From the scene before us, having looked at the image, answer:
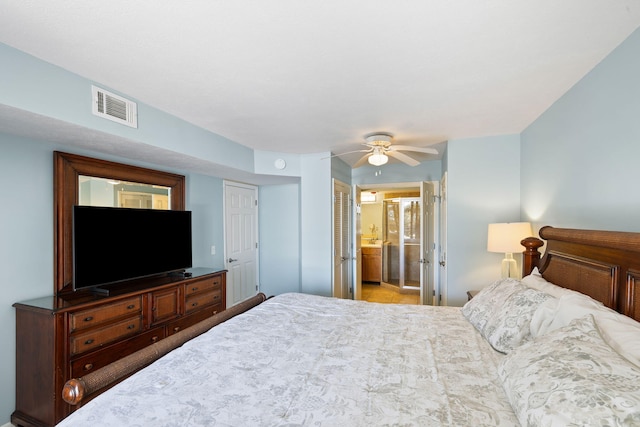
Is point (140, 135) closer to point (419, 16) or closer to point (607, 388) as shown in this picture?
point (419, 16)

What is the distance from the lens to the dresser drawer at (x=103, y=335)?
2.06 meters

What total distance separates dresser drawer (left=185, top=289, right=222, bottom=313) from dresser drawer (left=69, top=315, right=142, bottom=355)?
53cm

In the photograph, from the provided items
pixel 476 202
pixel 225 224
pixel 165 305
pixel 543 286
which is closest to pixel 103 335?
pixel 165 305

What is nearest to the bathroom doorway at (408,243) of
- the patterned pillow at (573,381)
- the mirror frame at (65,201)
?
the patterned pillow at (573,381)

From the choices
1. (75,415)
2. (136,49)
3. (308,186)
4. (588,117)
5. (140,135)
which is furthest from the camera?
(308,186)

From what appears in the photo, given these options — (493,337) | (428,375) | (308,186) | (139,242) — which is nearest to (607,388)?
(428,375)

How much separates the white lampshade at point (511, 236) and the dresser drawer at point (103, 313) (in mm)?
3196

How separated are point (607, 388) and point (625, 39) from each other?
5.59 feet

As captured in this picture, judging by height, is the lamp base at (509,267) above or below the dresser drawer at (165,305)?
above

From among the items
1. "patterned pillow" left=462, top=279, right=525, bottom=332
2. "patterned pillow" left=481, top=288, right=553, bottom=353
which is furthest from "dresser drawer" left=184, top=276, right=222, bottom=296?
"patterned pillow" left=481, top=288, right=553, bottom=353

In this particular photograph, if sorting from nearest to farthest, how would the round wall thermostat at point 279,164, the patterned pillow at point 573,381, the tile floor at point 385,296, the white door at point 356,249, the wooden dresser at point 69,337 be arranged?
the patterned pillow at point 573,381
the wooden dresser at point 69,337
the round wall thermostat at point 279,164
the white door at point 356,249
the tile floor at point 385,296

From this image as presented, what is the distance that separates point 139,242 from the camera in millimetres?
2768

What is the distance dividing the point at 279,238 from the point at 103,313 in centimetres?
276

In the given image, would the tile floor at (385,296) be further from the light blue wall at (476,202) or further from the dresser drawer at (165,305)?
the dresser drawer at (165,305)
